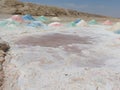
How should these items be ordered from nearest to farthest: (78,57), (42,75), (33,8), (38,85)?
(38,85) < (42,75) < (78,57) < (33,8)

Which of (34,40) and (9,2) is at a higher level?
(34,40)

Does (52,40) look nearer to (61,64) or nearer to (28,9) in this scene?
(61,64)

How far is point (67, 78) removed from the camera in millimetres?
4000

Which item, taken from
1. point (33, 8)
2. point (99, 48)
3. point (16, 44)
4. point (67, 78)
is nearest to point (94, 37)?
point (99, 48)

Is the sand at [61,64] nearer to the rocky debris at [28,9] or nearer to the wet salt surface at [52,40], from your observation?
the wet salt surface at [52,40]

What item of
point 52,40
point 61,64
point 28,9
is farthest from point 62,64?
point 28,9

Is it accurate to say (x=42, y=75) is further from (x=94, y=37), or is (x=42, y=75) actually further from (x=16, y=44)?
(x=94, y=37)

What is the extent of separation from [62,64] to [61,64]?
17 millimetres

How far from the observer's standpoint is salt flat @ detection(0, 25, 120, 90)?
3.85m

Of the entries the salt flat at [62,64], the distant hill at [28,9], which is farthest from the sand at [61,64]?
the distant hill at [28,9]

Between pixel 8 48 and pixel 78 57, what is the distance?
1.46m

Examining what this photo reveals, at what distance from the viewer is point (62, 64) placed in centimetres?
462

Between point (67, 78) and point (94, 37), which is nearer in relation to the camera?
point (67, 78)

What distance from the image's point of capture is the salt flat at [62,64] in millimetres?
3850
